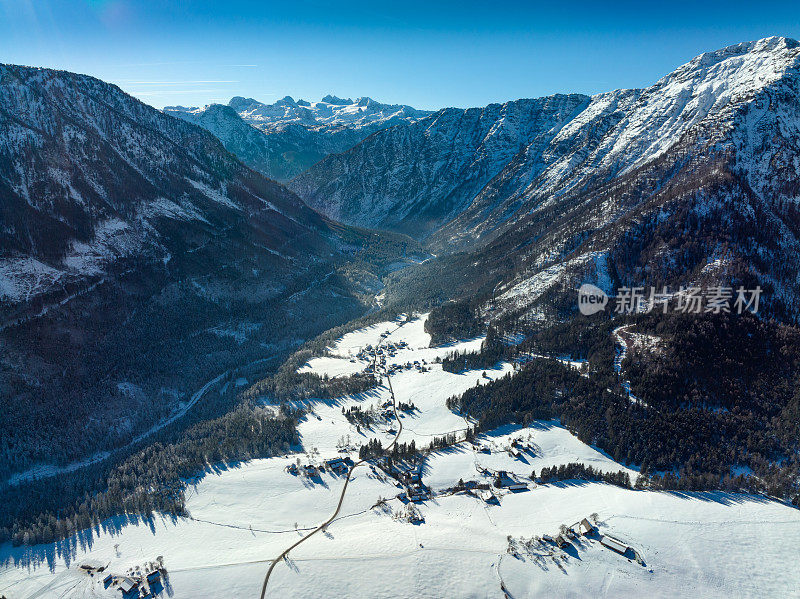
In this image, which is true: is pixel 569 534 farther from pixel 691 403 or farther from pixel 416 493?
pixel 691 403

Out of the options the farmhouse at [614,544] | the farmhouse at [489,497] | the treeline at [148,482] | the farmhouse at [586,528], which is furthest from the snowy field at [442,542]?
the treeline at [148,482]

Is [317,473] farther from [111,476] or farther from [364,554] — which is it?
[111,476]

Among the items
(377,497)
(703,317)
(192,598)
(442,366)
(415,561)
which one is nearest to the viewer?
(192,598)

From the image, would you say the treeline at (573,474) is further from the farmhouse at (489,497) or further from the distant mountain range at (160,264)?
the distant mountain range at (160,264)

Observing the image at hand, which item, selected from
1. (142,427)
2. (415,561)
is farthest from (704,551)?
(142,427)

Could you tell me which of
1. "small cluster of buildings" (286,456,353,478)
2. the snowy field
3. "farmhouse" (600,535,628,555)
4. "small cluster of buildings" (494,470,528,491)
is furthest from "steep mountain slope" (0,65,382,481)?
"farmhouse" (600,535,628,555)

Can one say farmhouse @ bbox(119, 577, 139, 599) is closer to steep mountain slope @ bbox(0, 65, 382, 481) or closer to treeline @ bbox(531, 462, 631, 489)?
steep mountain slope @ bbox(0, 65, 382, 481)
